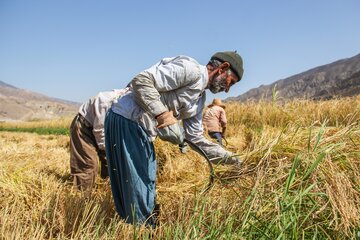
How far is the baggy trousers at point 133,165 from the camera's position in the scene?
7.19 feet

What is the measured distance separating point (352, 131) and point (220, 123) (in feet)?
14.3

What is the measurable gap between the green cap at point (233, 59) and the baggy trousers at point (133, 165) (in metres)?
0.67

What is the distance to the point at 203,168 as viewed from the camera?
373 centimetres

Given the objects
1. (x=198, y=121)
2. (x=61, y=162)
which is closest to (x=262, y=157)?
(x=198, y=121)

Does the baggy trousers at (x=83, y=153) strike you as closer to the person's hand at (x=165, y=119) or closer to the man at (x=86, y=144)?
the man at (x=86, y=144)

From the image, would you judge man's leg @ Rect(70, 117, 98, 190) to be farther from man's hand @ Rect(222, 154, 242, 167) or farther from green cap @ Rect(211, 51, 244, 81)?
green cap @ Rect(211, 51, 244, 81)

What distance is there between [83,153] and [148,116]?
1583 millimetres

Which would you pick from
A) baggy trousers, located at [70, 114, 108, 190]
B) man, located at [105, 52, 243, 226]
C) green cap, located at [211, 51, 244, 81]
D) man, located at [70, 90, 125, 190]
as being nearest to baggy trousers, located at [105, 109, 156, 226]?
man, located at [105, 52, 243, 226]

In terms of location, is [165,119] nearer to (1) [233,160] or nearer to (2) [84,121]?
(1) [233,160]

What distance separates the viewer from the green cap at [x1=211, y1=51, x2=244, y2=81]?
7.42 ft

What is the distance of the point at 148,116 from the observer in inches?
86.8

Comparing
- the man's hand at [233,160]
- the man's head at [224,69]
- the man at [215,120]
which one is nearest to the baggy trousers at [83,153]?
the man's hand at [233,160]

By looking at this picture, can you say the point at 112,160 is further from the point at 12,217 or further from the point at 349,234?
the point at 349,234

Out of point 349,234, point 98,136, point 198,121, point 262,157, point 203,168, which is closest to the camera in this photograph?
point 349,234
